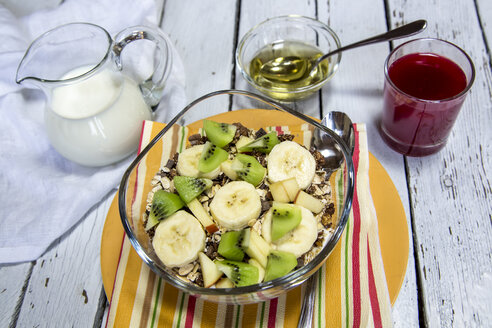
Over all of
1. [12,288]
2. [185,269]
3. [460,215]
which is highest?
[185,269]

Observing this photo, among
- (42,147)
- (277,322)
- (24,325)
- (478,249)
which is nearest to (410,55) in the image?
(478,249)

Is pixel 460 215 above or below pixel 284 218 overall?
below

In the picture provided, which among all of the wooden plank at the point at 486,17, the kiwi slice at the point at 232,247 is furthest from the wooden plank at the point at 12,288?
the wooden plank at the point at 486,17

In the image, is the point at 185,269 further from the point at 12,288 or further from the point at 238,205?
the point at 12,288

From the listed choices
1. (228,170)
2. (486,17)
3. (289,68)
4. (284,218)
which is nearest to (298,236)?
(284,218)

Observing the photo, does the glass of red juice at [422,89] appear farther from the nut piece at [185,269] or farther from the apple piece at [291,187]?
the nut piece at [185,269]

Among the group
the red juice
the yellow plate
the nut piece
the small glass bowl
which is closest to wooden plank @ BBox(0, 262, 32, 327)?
the yellow plate
